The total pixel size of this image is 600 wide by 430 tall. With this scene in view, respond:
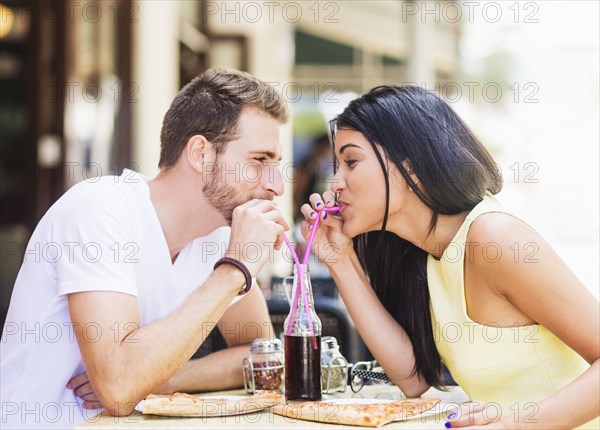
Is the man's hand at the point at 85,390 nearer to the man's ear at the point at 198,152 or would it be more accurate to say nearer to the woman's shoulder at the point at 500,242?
the man's ear at the point at 198,152

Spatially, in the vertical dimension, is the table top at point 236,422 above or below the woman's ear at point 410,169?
below

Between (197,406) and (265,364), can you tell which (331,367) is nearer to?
(265,364)

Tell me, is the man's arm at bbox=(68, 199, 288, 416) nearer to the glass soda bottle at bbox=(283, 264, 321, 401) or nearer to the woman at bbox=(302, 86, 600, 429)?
the glass soda bottle at bbox=(283, 264, 321, 401)

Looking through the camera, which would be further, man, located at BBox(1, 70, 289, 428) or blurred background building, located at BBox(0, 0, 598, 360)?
blurred background building, located at BBox(0, 0, 598, 360)

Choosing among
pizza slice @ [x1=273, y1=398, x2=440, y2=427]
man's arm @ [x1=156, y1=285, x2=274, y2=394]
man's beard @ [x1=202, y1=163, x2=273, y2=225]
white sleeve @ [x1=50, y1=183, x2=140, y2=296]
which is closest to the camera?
pizza slice @ [x1=273, y1=398, x2=440, y2=427]

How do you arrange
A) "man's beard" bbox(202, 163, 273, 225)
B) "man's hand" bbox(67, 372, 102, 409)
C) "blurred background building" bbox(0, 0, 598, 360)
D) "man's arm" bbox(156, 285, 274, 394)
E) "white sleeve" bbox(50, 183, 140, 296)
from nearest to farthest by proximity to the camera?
1. "white sleeve" bbox(50, 183, 140, 296)
2. "man's hand" bbox(67, 372, 102, 409)
3. "man's arm" bbox(156, 285, 274, 394)
4. "man's beard" bbox(202, 163, 273, 225)
5. "blurred background building" bbox(0, 0, 598, 360)

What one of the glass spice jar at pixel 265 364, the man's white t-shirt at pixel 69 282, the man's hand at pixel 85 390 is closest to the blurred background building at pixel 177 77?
the glass spice jar at pixel 265 364

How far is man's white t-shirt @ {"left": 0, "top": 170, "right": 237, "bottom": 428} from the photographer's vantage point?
1848mm

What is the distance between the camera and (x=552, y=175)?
8.58 m

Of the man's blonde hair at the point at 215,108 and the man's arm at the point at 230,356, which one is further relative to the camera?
the man's blonde hair at the point at 215,108

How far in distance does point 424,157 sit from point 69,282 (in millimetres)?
897

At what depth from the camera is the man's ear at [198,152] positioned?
2.23m

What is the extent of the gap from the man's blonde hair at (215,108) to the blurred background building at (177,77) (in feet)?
3.07

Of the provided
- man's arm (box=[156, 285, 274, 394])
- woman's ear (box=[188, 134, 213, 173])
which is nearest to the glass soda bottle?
man's arm (box=[156, 285, 274, 394])
